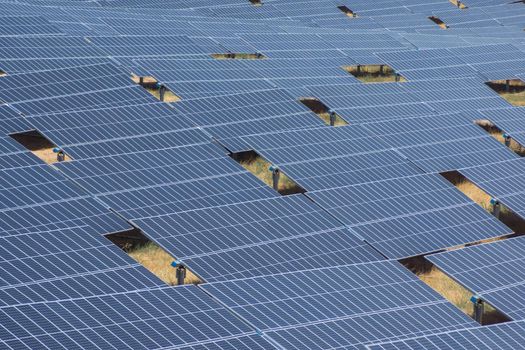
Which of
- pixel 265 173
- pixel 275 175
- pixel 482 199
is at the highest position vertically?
pixel 275 175

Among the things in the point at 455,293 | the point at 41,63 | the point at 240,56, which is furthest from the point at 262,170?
the point at 240,56

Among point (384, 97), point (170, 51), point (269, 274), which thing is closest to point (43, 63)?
point (170, 51)

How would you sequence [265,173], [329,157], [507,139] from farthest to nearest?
[507,139] → [265,173] → [329,157]

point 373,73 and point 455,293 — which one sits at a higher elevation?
point 455,293

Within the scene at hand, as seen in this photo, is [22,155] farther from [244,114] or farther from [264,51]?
[264,51]

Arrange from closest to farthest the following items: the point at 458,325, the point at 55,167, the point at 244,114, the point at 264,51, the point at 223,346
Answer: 1. the point at 223,346
2. the point at 458,325
3. the point at 55,167
4. the point at 244,114
5. the point at 264,51

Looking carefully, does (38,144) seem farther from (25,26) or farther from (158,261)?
(25,26)

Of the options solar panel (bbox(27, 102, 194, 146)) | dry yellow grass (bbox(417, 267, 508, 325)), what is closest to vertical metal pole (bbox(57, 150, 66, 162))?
solar panel (bbox(27, 102, 194, 146))
